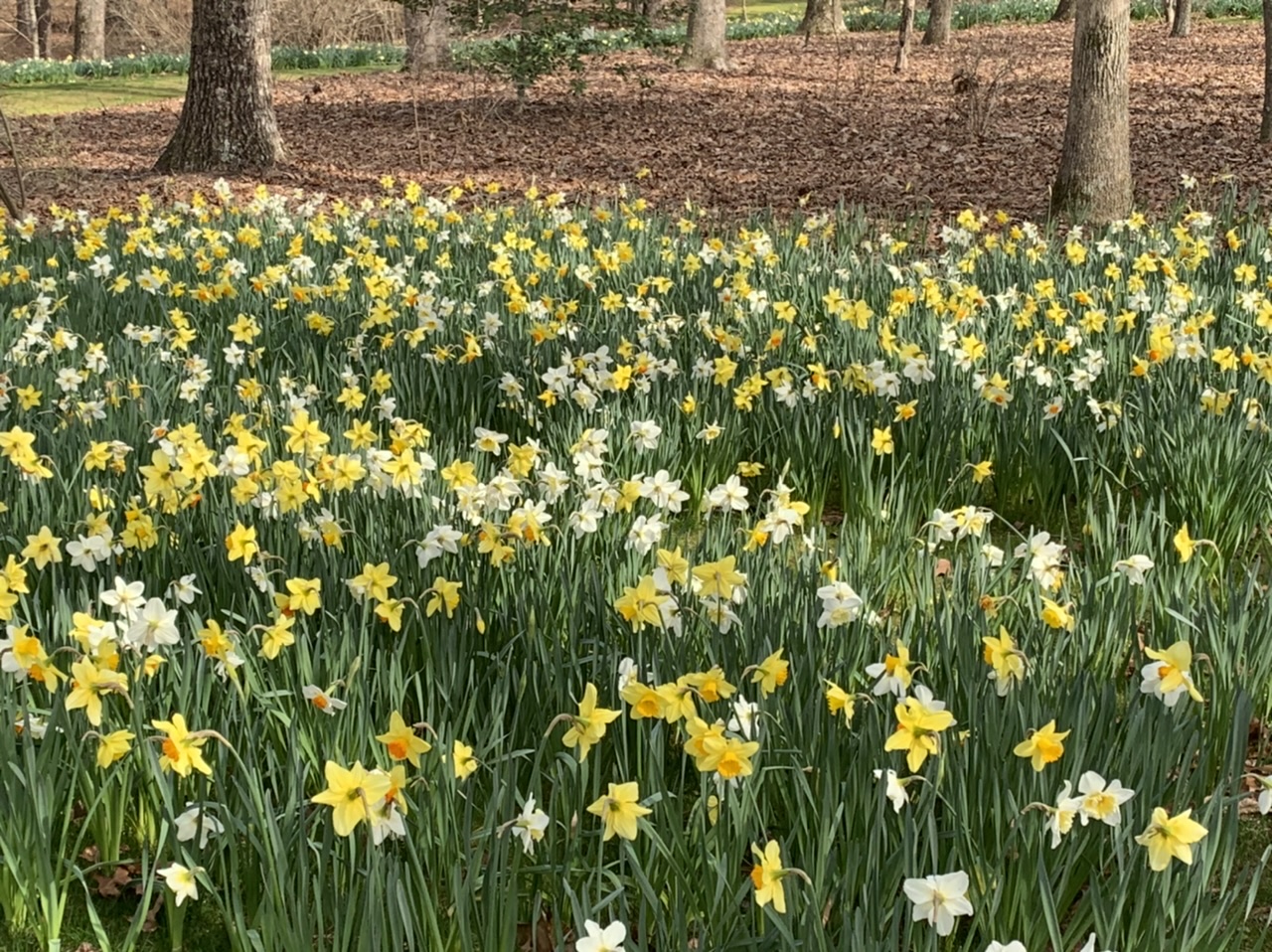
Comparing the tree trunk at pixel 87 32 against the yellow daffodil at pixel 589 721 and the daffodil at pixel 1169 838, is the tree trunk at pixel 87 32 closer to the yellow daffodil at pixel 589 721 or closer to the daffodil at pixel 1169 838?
the yellow daffodil at pixel 589 721

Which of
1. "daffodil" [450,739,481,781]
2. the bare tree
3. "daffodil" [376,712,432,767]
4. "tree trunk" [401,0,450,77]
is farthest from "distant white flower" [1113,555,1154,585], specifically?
the bare tree

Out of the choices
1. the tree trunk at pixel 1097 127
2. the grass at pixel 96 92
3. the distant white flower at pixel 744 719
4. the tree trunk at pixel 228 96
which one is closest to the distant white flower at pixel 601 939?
the distant white flower at pixel 744 719

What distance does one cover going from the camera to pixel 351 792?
167 centimetres

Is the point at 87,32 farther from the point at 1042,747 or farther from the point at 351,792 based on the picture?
the point at 1042,747

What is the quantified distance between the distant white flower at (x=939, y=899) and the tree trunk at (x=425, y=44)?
678 inches

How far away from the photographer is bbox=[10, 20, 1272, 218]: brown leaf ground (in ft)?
33.2

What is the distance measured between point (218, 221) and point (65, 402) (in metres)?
3.98

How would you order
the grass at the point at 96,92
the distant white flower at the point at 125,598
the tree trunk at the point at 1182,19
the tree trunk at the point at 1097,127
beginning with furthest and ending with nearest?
the tree trunk at the point at 1182,19 < the grass at the point at 96,92 < the tree trunk at the point at 1097,127 < the distant white flower at the point at 125,598

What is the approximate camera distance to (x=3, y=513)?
3164mm

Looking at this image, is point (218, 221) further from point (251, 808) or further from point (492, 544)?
point (251, 808)

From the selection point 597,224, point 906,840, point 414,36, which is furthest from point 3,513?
point 414,36

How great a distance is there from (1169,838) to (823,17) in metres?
24.5

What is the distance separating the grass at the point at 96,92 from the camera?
61.8 ft

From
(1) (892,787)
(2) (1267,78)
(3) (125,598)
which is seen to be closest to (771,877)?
(1) (892,787)
